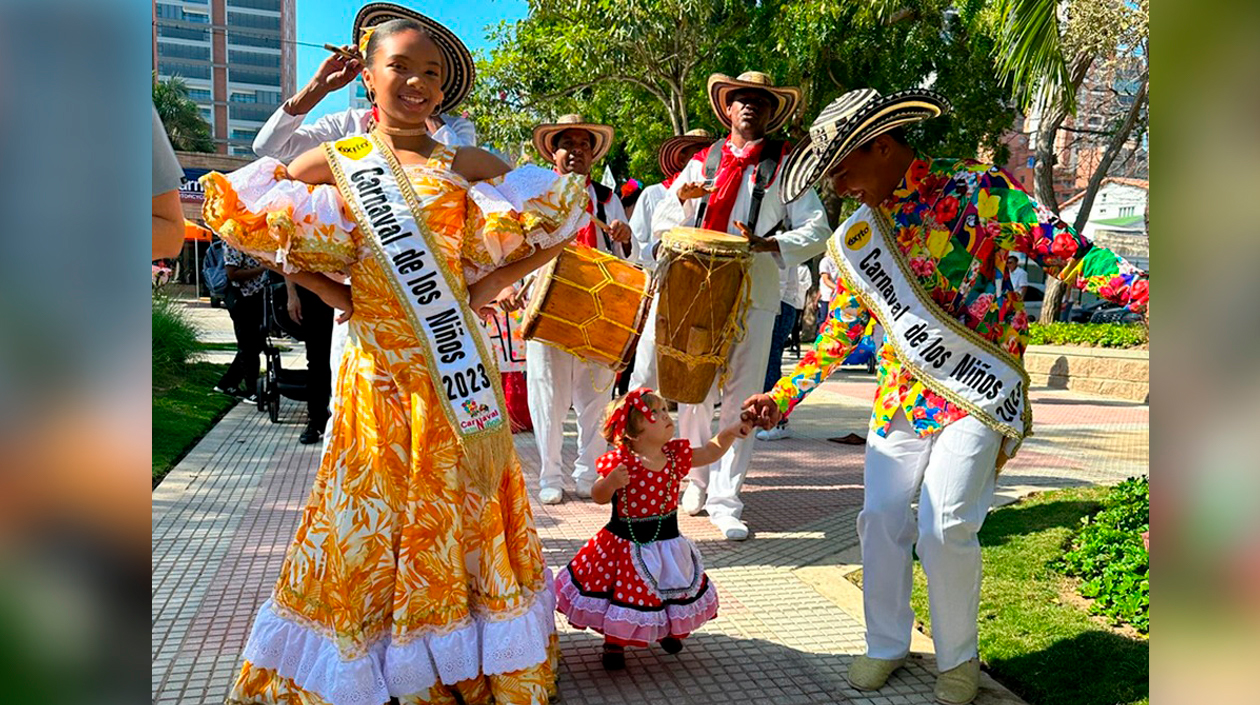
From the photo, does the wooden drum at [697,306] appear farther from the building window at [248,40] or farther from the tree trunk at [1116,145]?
the building window at [248,40]

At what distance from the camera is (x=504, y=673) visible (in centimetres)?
332

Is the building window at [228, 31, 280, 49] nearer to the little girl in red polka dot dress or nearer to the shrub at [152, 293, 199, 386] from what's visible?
the shrub at [152, 293, 199, 386]

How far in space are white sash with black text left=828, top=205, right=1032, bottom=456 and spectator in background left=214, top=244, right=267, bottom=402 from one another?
7440 mm

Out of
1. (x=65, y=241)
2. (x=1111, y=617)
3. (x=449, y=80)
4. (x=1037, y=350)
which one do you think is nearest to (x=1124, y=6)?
(x=1037, y=350)

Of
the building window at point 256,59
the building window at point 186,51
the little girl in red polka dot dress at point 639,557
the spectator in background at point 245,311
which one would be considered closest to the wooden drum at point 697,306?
the little girl in red polka dot dress at point 639,557

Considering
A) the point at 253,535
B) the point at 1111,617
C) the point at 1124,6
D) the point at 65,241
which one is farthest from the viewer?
the point at 1124,6

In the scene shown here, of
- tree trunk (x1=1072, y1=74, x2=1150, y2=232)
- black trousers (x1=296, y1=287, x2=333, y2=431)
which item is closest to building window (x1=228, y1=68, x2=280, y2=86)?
tree trunk (x1=1072, y1=74, x2=1150, y2=232)

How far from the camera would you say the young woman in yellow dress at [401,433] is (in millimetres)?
3213

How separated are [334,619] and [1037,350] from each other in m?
15.0

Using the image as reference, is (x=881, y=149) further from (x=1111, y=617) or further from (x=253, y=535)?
(x=253, y=535)

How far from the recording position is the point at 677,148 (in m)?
7.98

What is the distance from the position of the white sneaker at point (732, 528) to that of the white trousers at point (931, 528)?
1.96 metres

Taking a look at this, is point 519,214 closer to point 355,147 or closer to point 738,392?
point 355,147

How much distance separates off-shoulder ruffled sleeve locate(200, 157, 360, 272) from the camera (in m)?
3.11
